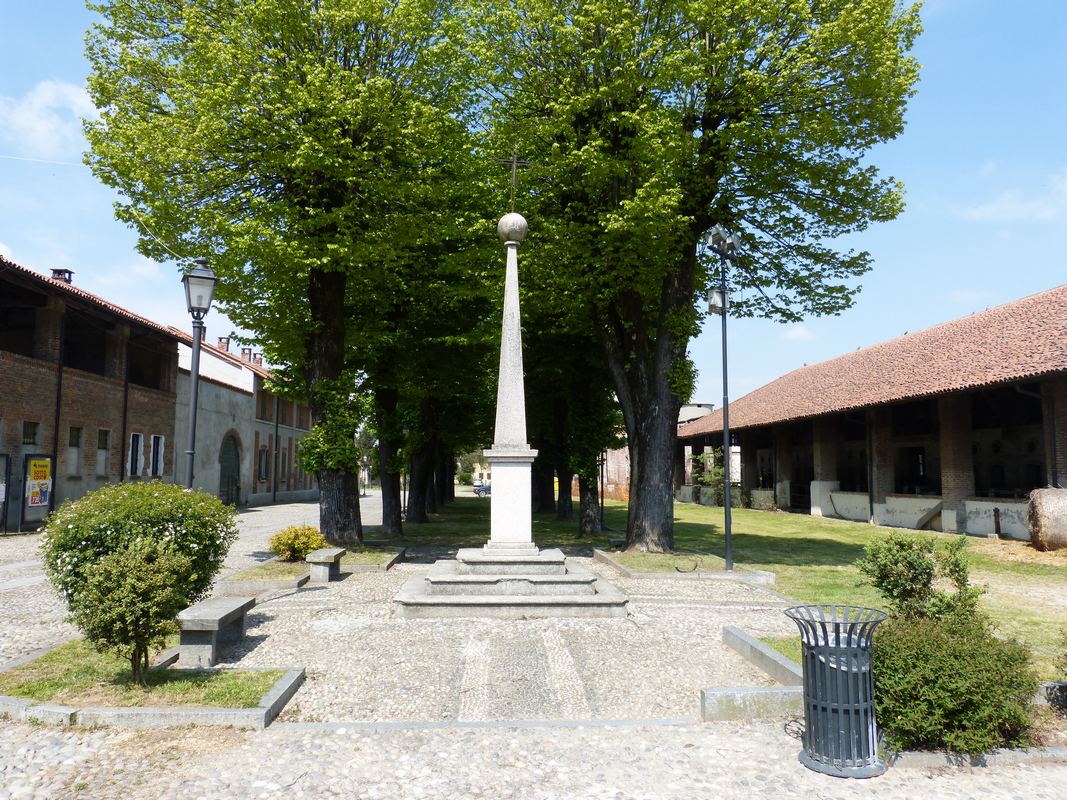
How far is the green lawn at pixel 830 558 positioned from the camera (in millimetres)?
8930

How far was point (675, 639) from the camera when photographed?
7.52 metres

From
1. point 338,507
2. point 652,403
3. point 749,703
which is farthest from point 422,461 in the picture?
point 749,703

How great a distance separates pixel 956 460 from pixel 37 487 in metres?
28.4

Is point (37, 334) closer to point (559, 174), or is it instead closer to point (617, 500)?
point (559, 174)

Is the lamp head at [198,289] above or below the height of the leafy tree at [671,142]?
below

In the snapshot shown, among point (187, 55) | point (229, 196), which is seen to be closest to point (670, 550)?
point (229, 196)

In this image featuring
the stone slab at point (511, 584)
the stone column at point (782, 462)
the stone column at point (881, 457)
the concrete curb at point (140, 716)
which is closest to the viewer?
the concrete curb at point (140, 716)

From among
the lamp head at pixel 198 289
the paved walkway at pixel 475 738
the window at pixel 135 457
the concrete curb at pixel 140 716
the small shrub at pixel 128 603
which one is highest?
the lamp head at pixel 198 289

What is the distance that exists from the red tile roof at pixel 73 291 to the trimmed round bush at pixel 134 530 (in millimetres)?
15879

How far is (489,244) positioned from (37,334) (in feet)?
53.2

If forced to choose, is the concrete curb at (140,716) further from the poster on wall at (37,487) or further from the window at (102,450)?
the window at (102,450)

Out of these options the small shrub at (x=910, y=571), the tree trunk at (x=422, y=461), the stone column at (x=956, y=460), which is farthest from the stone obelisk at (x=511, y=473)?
the stone column at (x=956, y=460)

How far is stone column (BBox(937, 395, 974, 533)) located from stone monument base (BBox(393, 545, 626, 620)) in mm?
15484

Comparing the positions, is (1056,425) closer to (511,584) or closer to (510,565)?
(510,565)
